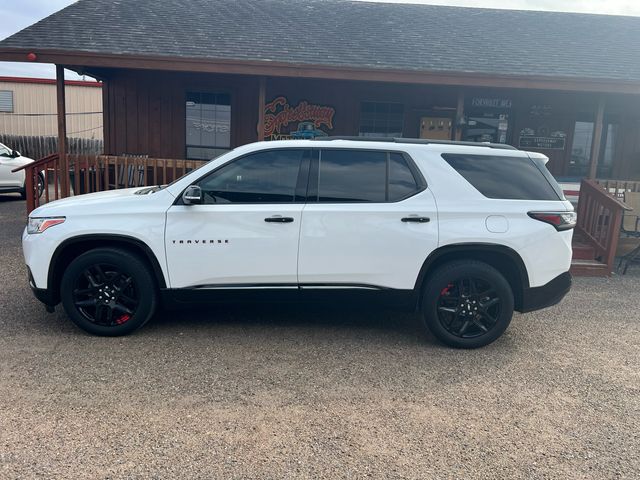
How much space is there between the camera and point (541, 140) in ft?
41.6

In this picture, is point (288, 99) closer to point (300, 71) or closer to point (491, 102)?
point (300, 71)

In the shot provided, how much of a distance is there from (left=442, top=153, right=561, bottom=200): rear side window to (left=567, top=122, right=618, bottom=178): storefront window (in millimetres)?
8779

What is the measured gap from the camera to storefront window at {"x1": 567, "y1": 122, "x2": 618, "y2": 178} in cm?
1284

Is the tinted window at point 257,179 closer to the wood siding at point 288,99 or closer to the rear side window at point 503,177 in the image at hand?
the rear side window at point 503,177

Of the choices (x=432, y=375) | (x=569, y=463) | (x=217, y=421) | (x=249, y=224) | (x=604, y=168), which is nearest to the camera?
(x=569, y=463)

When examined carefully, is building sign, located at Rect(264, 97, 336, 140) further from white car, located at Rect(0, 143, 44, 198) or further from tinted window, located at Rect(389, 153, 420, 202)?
tinted window, located at Rect(389, 153, 420, 202)

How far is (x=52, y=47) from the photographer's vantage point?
8945 millimetres

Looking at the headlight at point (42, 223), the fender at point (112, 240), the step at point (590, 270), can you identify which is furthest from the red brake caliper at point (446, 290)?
Result: the step at point (590, 270)

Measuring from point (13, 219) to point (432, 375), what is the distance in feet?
32.9

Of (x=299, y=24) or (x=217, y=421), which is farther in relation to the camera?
(x=299, y=24)

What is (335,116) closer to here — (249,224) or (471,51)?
(471,51)

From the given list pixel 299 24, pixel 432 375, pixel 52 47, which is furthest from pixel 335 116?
pixel 432 375

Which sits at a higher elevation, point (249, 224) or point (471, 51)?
point (471, 51)

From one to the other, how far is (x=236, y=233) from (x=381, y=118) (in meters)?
8.33
